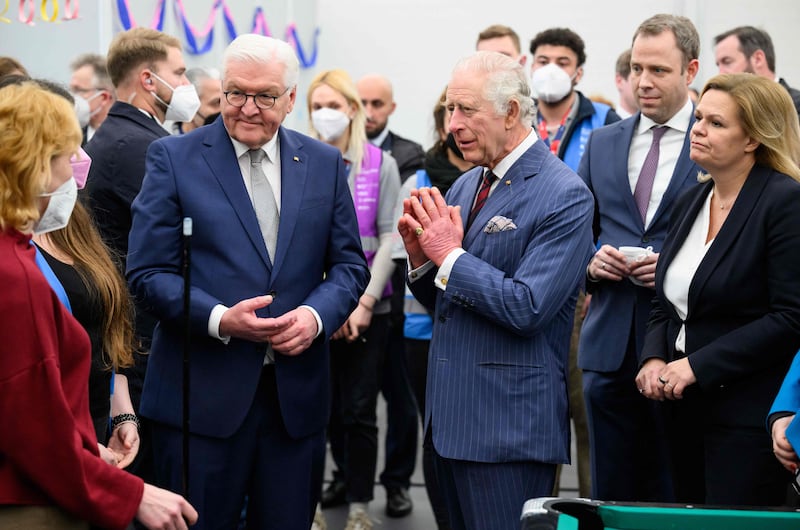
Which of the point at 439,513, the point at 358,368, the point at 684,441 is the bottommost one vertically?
the point at 439,513

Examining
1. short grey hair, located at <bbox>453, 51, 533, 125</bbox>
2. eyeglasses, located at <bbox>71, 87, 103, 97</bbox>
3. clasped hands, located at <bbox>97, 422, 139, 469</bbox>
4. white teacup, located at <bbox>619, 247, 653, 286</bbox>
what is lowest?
clasped hands, located at <bbox>97, 422, 139, 469</bbox>

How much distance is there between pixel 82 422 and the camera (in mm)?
2396

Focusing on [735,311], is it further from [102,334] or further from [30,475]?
[30,475]

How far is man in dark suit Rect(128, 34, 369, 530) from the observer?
3168 millimetres

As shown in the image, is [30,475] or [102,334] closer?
[30,475]

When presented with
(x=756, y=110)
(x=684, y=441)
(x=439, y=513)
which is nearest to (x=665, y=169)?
(x=756, y=110)

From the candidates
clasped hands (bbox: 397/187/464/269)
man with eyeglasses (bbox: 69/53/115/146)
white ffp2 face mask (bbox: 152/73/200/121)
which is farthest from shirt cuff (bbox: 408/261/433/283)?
man with eyeglasses (bbox: 69/53/115/146)

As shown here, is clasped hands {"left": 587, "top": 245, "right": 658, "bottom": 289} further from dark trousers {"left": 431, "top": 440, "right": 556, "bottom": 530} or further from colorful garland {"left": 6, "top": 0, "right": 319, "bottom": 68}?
colorful garland {"left": 6, "top": 0, "right": 319, "bottom": 68}

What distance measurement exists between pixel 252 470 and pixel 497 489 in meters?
0.73

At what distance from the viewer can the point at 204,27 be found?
26.8ft

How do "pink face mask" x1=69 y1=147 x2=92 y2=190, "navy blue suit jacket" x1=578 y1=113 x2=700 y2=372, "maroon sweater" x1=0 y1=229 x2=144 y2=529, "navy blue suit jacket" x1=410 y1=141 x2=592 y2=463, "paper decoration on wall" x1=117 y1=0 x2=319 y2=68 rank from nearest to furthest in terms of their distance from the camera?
"maroon sweater" x1=0 y1=229 x2=144 y2=529 < "pink face mask" x1=69 y1=147 x2=92 y2=190 < "navy blue suit jacket" x1=410 y1=141 x2=592 y2=463 < "navy blue suit jacket" x1=578 y1=113 x2=700 y2=372 < "paper decoration on wall" x1=117 y1=0 x2=319 y2=68

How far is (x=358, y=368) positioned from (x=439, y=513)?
2.77 ft

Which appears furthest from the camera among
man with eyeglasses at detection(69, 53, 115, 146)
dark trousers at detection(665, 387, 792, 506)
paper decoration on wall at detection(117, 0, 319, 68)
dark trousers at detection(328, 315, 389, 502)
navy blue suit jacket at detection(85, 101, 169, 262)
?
paper decoration on wall at detection(117, 0, 319, 68)

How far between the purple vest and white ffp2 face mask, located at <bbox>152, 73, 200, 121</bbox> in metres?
0.95
